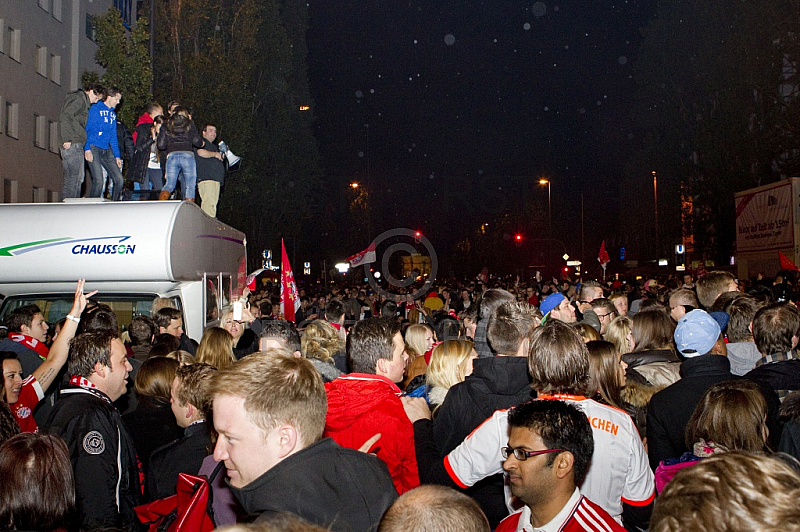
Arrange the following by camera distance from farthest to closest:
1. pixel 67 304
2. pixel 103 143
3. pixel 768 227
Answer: pixel 768 227, pixel 103 143, pixel 67 304

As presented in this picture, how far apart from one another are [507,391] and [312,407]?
75.3 inches

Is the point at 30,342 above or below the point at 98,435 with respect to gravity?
above

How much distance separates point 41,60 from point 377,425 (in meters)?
30.5

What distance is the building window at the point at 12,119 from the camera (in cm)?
2731

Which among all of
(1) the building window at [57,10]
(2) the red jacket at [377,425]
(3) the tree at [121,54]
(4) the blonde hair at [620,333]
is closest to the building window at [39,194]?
(1) the building window at [57,10]

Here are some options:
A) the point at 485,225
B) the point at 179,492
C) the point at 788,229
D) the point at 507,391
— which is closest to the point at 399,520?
the point at 179,492

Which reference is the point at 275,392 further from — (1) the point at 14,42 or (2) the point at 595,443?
(1) the point at 14,42

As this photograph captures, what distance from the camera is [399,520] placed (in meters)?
2.02

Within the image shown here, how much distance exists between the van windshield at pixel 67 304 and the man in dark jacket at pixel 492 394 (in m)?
5.93

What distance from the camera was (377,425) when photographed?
4.07 meters

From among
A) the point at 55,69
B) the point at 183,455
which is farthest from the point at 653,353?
the point at 55,69

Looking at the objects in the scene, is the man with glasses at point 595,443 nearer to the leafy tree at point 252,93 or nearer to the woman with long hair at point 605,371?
the woman with long hair at point 605,371

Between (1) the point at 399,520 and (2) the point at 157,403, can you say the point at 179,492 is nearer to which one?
(1) the point at 399,520

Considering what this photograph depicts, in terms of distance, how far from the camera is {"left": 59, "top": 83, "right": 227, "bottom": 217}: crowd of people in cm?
1095
